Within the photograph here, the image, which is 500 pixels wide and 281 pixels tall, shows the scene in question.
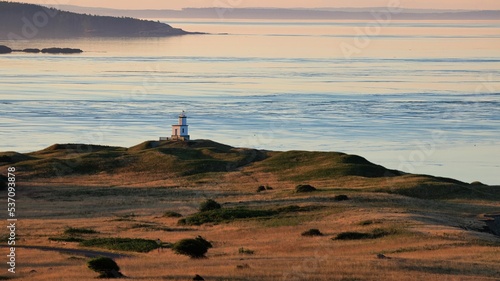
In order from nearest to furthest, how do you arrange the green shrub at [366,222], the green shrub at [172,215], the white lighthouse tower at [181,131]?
1. the green shrub at [366,222]
2. the green shrub at [172,215]
3. the white lighthouse tower at [181,131]

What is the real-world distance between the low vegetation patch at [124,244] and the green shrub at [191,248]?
3.41 m

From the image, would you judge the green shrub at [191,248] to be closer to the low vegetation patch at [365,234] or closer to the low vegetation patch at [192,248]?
the low vegetation patch at [192,248]

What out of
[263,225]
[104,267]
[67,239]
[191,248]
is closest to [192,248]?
[191,248]

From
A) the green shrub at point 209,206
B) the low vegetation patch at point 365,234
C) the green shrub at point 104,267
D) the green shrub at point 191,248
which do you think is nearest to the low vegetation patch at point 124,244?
the green shrub at point 191,248

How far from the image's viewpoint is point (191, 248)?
136 feet

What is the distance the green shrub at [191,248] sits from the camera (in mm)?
41531

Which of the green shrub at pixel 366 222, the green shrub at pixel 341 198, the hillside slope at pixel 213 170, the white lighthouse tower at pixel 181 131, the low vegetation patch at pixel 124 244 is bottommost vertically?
the low vegetation patch at pixel 124 244

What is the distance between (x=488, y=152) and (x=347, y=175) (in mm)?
36504

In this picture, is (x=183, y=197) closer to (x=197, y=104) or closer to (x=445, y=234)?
(x=445, y=234)

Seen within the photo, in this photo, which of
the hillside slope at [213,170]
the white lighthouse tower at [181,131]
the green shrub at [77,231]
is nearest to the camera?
the green shrub at [77,231]

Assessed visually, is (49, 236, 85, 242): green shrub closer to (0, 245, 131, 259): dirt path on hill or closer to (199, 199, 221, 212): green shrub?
(0, 245, 131, 259): dirt path on hill

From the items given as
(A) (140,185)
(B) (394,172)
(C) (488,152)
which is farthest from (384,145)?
(A) (140,185)

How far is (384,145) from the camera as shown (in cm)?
11456

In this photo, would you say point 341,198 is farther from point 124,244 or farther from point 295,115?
point 295,115
